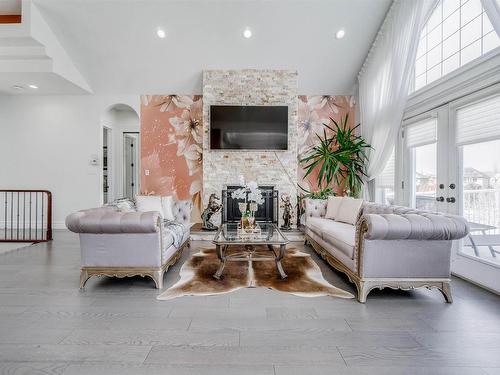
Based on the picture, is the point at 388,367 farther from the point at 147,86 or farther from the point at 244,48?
the point at 147,86

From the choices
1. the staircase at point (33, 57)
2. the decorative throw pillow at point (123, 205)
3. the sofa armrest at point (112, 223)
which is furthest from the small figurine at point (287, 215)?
the staircase at point (33, 57)

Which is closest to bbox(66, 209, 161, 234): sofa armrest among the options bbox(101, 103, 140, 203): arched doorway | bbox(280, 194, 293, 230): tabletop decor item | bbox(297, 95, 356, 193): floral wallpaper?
bbox(280, 194, 293, 230): tabletop decor item

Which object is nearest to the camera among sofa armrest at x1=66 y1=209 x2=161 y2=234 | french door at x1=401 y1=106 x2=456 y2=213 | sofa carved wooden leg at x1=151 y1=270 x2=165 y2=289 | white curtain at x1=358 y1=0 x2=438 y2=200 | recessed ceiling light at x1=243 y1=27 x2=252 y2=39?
sofa armrest at x1=66 y1=209 x2=161 y2=234

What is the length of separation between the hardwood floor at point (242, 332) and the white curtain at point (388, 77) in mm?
2570

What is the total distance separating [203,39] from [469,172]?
4842mm

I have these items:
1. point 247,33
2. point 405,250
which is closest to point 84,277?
point 405,250

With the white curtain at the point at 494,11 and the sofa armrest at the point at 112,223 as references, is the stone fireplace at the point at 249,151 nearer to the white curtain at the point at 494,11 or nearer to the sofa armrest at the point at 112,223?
the sofa armrest at the point at 112,223

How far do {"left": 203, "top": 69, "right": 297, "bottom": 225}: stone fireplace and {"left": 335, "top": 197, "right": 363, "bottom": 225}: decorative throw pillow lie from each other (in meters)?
1.66

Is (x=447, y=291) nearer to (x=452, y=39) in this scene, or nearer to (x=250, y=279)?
(x=250, y=279)

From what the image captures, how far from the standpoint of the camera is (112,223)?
2875mm

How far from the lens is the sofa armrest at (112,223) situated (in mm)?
2885

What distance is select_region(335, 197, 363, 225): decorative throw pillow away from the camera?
4.38 meters

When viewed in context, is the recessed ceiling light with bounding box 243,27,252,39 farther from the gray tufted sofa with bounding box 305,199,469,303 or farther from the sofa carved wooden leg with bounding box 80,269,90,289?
the sofa carved wooden leg with bounding box 80,269,90,289

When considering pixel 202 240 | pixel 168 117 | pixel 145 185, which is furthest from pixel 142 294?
pixel 168 117
